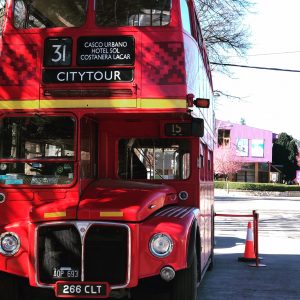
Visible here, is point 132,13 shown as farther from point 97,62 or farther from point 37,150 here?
point 37,150

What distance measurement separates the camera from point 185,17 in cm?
684

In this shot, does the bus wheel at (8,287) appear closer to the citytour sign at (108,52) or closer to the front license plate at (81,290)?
the front license plate at (81,290)

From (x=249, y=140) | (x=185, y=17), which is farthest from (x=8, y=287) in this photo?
(x=249, y=140)

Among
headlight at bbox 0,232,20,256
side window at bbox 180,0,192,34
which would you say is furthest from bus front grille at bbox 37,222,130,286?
side window at bbox 180,0,192,34

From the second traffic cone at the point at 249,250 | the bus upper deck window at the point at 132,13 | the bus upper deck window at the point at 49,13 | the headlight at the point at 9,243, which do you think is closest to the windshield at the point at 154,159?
the bus upper deck window at the point at 132,13

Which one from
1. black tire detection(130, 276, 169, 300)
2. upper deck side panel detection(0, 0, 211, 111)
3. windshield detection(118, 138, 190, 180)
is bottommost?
black tire detection(130, 276, 169, 300)

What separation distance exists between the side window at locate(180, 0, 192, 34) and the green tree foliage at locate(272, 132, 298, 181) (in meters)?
79.0

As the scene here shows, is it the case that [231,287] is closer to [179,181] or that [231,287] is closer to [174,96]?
[179,181]

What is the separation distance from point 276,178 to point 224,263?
2586 inches

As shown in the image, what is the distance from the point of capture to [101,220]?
218 inches

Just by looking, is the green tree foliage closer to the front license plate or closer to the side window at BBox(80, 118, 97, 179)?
the side window at BBox(80, 118, 97, 179)

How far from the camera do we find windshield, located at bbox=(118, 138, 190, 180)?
7.21 m

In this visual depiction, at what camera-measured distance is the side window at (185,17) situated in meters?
6.62

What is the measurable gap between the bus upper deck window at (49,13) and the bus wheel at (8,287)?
2890 millimetres
